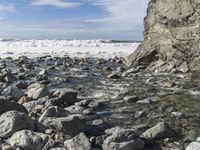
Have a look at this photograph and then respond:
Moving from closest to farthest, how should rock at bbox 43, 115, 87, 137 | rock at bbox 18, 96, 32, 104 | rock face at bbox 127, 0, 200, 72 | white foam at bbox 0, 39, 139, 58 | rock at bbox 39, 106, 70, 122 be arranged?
rock at bbox 43, 115, 87, 137 < rock at bbox 39, 106, 70, 122 < rock at bbox 18, 96, 32, 104 < rock face at bbox 127, 0, 200, 72 < white foam at bbox 0, 39, 139, 58

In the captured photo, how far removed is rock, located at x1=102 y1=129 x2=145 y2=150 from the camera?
9062 mm

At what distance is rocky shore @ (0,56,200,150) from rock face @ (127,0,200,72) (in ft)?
13.5

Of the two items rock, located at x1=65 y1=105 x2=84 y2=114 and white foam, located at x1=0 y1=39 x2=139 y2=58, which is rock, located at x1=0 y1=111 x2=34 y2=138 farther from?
white foam, located at x1=0 y1=39 x2=139 y2=58

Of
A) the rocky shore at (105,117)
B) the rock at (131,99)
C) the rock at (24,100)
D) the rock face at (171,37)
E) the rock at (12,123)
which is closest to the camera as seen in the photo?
the rocky shore at (105,117)

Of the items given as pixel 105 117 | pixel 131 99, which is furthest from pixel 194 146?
pixel 131 99

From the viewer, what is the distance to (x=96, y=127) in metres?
10.9

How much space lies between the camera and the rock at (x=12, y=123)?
9.90 meters

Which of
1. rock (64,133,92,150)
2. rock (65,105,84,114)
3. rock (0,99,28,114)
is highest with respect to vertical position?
rock (0,99,28,114)

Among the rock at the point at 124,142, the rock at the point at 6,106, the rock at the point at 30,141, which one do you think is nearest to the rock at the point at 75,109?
the rock at the point at 6,106

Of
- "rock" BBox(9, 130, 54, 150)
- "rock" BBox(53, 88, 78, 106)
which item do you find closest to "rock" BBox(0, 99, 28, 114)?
"rock" BBox(9, 130, 54, 150)

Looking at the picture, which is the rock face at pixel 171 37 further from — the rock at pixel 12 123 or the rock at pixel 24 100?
the rock at pixel 12 123

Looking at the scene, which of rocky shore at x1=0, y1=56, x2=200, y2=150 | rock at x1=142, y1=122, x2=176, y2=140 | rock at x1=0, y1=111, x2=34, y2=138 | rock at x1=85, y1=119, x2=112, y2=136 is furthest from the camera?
rock at x1=85, y1=119, x2=112, y2=136

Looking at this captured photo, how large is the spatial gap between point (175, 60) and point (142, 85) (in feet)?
24.8

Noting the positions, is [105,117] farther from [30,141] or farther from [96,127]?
[30,141]
